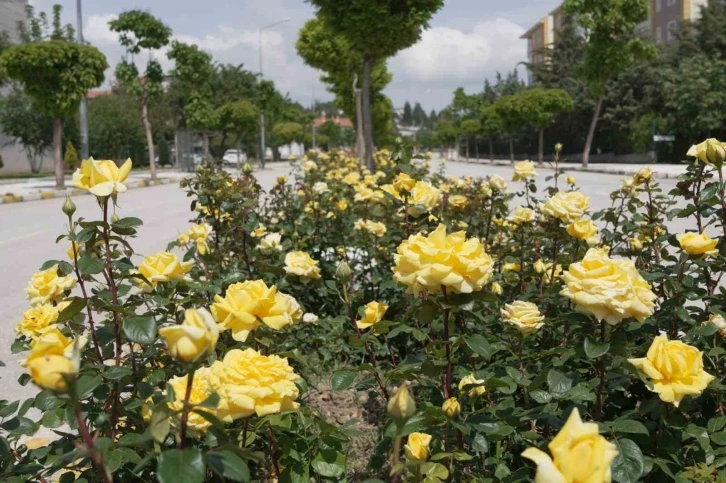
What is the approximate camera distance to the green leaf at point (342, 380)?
1.56 metres

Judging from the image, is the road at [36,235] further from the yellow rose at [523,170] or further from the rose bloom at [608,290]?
the yellow rose at [523,170]

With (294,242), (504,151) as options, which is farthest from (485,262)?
(504,151)

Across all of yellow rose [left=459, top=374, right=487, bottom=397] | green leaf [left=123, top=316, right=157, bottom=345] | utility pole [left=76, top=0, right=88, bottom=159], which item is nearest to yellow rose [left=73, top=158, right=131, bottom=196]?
green leaf [left=123, top=316, right=157, bottom=345]

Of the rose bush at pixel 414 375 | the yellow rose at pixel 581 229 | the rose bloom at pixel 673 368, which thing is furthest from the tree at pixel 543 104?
the rose bloom at pixel 673 368

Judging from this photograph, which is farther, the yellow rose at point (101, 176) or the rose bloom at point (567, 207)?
the rose bloom at point (567, 207)

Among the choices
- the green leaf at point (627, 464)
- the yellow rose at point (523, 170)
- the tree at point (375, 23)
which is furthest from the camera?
the tree at point (375, 23)

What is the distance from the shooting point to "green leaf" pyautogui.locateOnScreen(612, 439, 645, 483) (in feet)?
3.95

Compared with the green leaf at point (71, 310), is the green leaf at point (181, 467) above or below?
below

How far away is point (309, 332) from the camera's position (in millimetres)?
3275

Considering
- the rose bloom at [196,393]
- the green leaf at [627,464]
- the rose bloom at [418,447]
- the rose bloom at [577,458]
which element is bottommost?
the rose bloom at [418,447]

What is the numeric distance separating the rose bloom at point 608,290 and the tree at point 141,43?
2479cm

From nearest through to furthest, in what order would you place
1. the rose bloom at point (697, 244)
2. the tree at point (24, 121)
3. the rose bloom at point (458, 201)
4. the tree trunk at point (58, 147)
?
1. the rose bloom at point (697, 244)
2. the rose bloom at point (458, 201)
3. the tree trunk at point (58, 147)
4. the tree at point (24, 121)

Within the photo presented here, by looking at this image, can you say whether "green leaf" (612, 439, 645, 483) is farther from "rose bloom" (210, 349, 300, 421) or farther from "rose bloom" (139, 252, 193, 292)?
"rose bloom" (139, 252, 193, 292)

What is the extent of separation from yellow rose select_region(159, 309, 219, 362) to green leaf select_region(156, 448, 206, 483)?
0.42 feet
